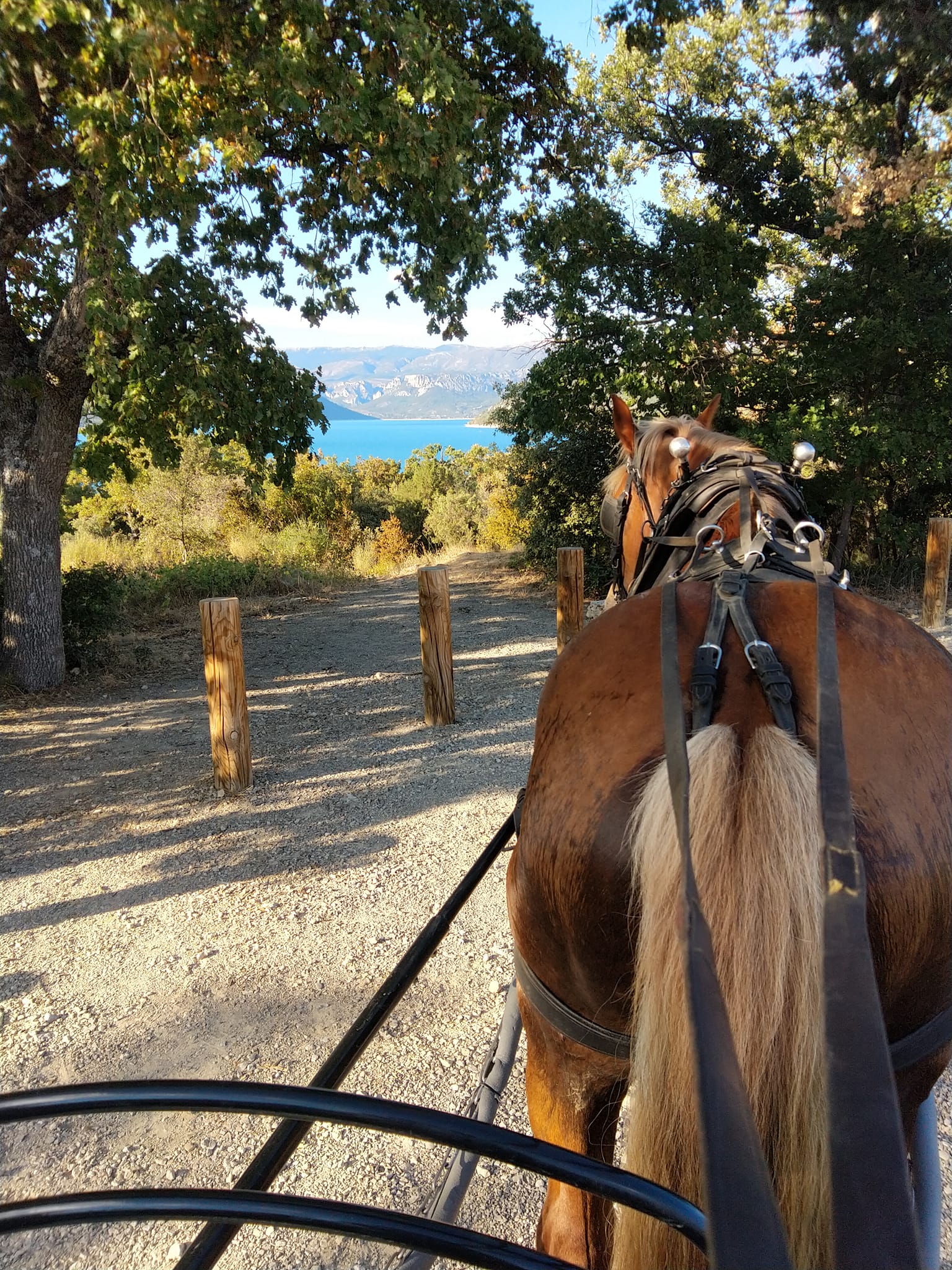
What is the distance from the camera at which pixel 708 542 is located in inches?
73.9

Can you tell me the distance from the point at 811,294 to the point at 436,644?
305 inches

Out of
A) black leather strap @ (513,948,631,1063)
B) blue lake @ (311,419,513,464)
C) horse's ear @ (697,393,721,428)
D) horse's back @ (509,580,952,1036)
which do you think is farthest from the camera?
blue lake @ (311,419,513,464)

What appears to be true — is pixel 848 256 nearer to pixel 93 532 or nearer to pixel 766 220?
pixel 766 220

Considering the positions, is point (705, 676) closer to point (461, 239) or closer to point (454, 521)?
point (461, 239)

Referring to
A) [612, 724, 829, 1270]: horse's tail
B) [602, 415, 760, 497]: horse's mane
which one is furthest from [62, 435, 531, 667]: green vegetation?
[612, 724, 829, 1270]: horse's tail

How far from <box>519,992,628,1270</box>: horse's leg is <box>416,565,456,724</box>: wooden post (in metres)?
4.49

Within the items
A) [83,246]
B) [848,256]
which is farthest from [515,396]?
[83,246]

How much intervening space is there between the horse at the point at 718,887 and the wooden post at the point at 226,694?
361cm

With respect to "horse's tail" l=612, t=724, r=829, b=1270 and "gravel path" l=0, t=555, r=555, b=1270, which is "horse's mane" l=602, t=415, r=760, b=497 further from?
"gravel path" l=0, t=555, r=555, b=1270

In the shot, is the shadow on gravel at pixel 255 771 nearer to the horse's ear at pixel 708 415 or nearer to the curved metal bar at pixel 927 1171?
the horse's ear at pixel 708 415

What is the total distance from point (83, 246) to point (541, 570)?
9.75 meters

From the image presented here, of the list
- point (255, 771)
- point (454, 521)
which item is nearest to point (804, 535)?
point (255, 771)

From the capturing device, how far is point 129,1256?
2.04 meters

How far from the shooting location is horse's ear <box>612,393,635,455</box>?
122 inches
